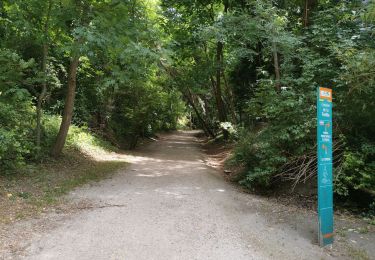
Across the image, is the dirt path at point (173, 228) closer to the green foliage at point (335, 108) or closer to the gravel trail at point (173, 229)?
the gravel trail at point (173, 229)

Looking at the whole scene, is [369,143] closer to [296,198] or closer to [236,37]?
[296,198]

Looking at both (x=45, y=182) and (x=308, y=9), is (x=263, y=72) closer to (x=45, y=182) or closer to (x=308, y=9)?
(x=308, y=9)

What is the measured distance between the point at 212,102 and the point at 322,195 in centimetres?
2538

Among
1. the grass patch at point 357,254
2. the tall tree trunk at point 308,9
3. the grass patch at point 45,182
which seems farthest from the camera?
the tall tree trunk at point 308,9

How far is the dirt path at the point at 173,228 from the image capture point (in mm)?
5062

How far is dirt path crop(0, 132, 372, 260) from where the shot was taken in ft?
16.6

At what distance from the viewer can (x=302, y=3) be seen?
534 inches

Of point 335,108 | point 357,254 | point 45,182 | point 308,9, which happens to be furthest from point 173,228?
point 308,9

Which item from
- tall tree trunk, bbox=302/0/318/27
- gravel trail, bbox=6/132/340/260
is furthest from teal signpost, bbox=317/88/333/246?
tall tree trunk, bbox=302/0/318/27

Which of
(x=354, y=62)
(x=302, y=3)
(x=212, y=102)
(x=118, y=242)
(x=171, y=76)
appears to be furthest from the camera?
(x=212, y=102)

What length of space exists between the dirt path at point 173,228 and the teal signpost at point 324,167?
0.34 metres

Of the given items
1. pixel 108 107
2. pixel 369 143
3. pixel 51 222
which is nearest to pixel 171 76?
pixel 108 107

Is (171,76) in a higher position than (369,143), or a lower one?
higher

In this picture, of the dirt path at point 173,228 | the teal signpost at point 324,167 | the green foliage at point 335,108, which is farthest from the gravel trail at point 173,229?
the green foliage at point 335,108
